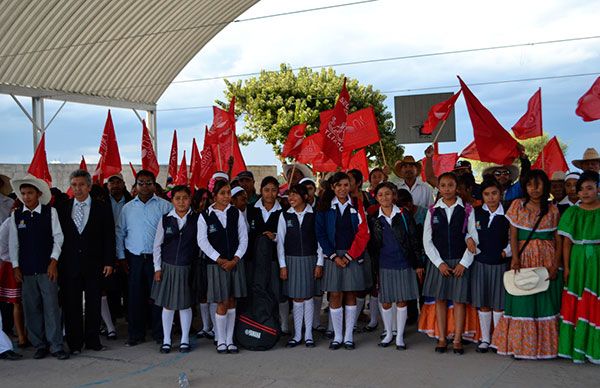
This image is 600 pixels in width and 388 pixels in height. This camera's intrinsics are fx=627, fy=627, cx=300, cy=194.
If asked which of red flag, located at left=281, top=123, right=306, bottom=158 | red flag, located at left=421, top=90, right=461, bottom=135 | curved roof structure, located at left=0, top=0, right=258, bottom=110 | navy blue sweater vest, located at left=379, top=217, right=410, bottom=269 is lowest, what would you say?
navy blue sweater vest, located at left=379, top=217, right=410, bottom=269

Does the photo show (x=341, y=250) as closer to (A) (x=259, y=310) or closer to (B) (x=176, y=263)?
(A) (x=259, y=310)

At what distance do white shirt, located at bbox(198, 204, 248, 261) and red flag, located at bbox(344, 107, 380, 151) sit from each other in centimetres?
283

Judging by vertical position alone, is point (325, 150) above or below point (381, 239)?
above

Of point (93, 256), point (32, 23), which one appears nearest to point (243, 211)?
point (93, 256)

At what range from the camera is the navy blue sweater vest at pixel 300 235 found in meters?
6.62

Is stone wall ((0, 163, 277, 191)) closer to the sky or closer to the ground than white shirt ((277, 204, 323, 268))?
closer to the sky

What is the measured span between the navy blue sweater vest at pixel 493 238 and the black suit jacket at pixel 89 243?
12.6 ft

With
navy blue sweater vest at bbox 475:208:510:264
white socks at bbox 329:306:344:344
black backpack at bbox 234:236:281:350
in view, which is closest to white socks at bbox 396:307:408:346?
white socks at bbox 329:306:344:344

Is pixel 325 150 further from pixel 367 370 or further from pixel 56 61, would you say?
pixel 56 61

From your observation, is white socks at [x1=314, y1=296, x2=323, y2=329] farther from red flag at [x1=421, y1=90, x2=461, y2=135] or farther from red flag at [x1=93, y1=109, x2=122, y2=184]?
red flag at [x1=421, y1=90, x2=461, y2=135]

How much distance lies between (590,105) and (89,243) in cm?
631

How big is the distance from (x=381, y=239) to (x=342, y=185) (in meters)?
0.68

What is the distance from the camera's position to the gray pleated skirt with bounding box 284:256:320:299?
21.5 ft

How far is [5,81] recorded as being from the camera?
17.6 metres
